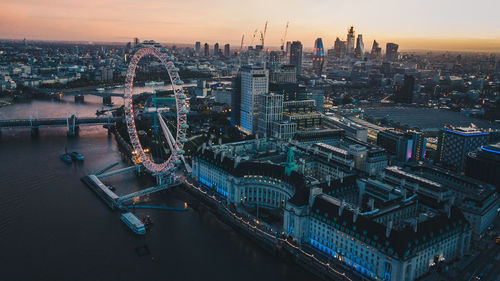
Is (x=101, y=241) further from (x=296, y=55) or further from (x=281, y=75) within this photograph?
(x=296, y=55)

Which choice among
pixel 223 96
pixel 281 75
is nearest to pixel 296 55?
pixel 281 75

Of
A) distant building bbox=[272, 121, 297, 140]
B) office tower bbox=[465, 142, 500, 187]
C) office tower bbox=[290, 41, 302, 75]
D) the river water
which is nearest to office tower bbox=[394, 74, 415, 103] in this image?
distant building bbox=[272, 121, 297, 140]

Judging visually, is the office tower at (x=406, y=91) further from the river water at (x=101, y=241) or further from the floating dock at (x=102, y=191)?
the floating dock at (x=102, y=191)

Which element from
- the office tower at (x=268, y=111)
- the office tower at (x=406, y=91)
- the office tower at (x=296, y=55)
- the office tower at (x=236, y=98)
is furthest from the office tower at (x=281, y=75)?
the office tower at (x=296, y=55)

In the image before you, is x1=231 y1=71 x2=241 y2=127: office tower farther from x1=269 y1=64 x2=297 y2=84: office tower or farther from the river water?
the river water

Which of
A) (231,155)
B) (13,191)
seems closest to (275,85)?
(231,155)
